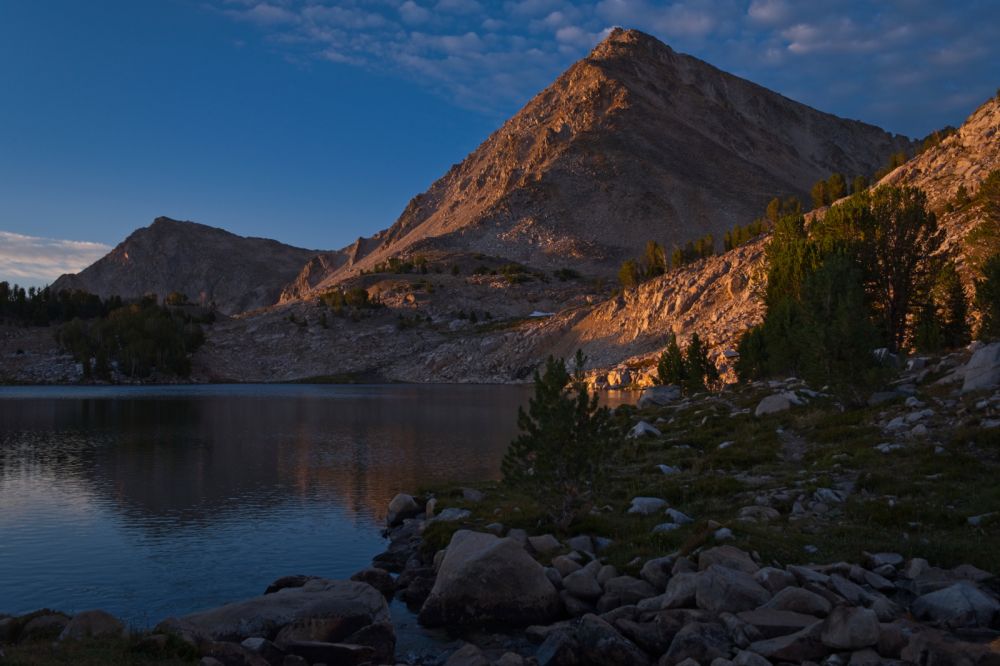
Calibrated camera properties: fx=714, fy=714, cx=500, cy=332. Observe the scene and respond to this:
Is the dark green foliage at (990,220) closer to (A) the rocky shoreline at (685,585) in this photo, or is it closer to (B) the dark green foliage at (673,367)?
(A) the rocky shoreline at (685,585)

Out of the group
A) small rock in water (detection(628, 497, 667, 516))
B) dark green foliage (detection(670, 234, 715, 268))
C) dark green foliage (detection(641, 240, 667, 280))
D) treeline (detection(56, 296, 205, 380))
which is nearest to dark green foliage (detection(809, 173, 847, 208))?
dark green foliage (detection(670, 234, 715, 268))

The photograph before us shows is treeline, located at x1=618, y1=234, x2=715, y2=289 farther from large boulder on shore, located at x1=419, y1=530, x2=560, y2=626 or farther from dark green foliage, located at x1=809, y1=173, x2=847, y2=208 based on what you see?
large boulder on shore, located at x1=419, y1=530, x2=560, y2=626

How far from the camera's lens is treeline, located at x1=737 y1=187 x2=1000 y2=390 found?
33.4 metres

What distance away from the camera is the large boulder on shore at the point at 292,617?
46.1 feet

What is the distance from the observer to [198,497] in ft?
109

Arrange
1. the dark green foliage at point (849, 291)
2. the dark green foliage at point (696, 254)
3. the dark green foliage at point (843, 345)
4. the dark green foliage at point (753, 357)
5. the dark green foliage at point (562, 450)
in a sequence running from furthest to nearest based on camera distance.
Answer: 1. the dark green foliage at point (696, 254)
2. the dark green foliage at point (753, 357)
3. the dark green foliage at point (849, 291)
4. the dark green foliage at point (843, 345)
5. the dark green foliage at point (562, 450)

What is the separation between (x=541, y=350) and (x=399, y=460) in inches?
4571

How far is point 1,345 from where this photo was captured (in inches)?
6673

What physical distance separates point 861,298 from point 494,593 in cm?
2950

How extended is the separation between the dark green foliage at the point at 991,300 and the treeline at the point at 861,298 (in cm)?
16

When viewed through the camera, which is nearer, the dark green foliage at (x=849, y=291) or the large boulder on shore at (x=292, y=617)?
the large boulder on shore at (x=292, y=617)

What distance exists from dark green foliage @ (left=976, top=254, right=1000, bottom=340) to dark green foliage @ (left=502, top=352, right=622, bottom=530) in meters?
23.3

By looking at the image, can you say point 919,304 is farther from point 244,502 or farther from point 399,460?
point 244,502

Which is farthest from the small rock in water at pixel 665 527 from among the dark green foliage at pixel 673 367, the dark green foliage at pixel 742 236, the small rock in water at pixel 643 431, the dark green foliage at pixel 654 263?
the dark green foliage at pixel 654 263
